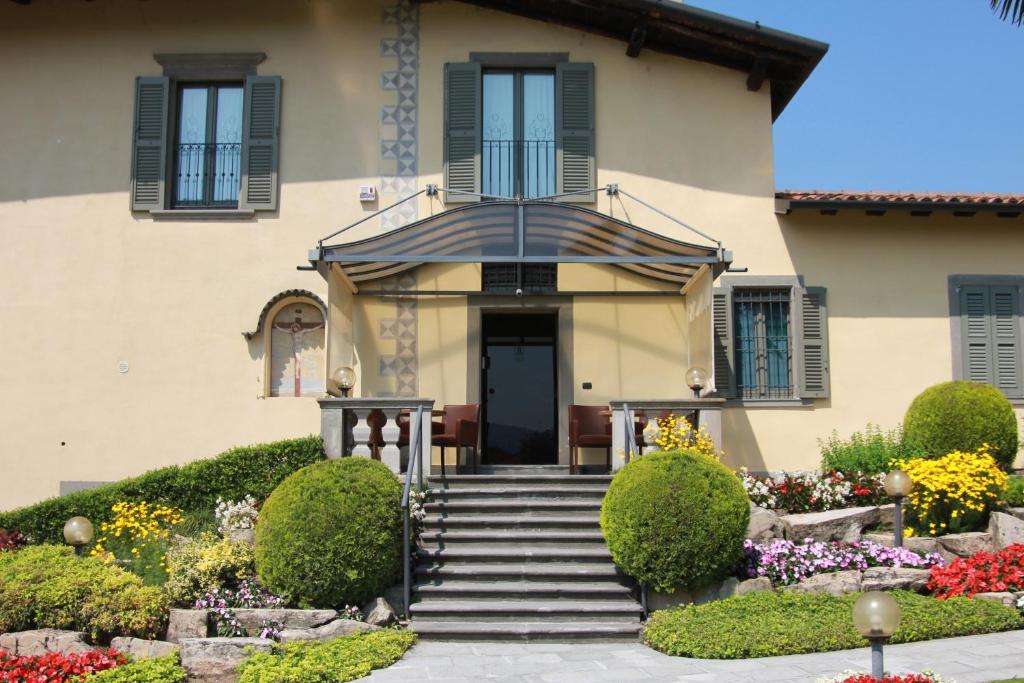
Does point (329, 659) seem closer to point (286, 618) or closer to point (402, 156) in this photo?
point (286, 618)

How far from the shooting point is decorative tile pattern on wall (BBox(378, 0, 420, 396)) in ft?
44.8

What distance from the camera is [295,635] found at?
8.73m

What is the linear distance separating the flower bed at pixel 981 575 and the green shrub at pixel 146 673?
680 cm

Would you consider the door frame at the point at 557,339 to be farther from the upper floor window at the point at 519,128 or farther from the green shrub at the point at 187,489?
the green shrub at the point at 187,489

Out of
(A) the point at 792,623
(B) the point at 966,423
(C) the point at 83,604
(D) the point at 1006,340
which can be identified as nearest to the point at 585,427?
(B) the point at 966,423

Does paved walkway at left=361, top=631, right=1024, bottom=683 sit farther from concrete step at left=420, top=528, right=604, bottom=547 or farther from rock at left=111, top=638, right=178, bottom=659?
rock at left=111, top=638, right=178, bottom=659

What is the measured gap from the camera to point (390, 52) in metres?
14.0

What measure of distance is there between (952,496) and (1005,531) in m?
0.60

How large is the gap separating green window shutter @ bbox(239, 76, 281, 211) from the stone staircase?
190 inches

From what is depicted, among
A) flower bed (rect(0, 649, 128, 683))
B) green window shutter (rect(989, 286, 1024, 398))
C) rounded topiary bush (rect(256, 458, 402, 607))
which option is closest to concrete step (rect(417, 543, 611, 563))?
rounded topiary bush (rect(256, 458, 402, 607))

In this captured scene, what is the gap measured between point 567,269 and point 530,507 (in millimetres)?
4008

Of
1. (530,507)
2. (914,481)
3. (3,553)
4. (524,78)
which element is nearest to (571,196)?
(524,78)

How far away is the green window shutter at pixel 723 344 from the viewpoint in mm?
13344

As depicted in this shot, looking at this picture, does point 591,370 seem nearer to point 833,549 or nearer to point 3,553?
point 833,549
